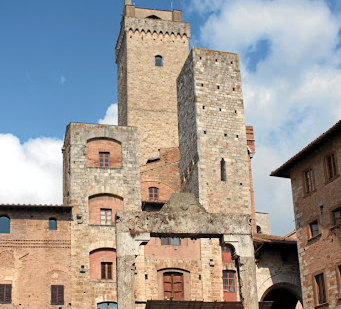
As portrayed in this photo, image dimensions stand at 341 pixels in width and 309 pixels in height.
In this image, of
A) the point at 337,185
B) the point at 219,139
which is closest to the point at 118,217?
the point at 337,185

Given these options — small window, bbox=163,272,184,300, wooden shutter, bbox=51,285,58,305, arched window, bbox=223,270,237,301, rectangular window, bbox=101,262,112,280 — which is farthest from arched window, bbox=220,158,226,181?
wooden shutter, bbox=51,285,58,305

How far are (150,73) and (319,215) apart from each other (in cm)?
2614

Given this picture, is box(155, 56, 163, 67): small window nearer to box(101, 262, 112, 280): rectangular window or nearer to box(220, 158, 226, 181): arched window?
box(220, 158, 226, 181): arched window

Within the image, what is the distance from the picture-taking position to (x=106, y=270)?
33.6m

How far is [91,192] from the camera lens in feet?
114

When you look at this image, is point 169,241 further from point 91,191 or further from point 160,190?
point 160,190

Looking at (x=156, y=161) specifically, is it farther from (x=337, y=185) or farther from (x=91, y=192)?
(x=337, y=185)

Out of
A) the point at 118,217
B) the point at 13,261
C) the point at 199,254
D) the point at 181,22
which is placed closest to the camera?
the point at 118,217

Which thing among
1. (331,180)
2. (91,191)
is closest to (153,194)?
(91,191)

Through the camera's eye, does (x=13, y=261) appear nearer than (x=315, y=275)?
No

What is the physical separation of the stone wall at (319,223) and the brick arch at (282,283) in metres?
3.44

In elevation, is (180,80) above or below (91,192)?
above

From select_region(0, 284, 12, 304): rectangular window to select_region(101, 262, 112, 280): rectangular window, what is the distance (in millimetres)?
4527

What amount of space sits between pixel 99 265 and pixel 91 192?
3.80 meters
